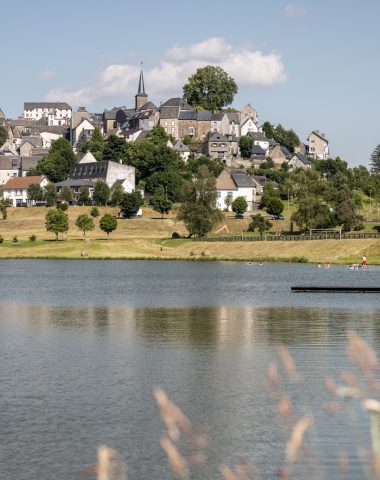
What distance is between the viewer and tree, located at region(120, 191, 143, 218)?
160 meters

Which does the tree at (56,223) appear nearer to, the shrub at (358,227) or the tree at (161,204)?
the tree at (161,204)

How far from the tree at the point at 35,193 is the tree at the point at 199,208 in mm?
55756

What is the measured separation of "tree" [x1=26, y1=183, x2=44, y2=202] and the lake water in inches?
4193

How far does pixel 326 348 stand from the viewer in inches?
1553

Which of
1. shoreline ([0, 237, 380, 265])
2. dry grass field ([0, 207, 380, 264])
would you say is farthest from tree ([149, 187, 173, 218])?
shoreline ([0, 237, 380, 265])

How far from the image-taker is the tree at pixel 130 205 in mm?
160500

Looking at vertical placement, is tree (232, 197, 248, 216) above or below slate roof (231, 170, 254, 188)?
below

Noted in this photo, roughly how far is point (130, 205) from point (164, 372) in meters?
127

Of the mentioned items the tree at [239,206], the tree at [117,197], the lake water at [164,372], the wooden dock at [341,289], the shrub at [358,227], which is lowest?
the lake water at [164,372]

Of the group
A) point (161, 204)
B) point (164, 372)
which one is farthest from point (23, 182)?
point (164, 372)

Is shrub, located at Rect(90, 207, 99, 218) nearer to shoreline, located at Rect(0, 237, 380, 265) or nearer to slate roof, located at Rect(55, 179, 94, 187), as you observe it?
shoreline, located at Rect(0, 237, 380, 265)

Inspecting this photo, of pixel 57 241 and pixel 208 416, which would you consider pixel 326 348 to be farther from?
pixel 57 241

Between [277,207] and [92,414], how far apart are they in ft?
431

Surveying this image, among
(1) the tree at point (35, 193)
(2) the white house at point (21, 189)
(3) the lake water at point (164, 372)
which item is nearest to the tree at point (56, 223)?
(1) the tree at point (35, 193)
